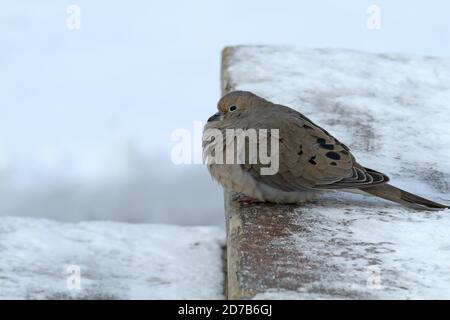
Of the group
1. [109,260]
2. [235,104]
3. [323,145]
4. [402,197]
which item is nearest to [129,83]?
[109,260]

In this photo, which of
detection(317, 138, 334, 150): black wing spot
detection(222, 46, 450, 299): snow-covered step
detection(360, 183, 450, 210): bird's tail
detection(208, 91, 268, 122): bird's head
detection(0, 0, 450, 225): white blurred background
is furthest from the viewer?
detection(0, 0, 450, 225): white blurred background

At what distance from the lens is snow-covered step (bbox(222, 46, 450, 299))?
346cm

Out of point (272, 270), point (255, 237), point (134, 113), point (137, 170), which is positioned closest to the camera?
point (272, 270)

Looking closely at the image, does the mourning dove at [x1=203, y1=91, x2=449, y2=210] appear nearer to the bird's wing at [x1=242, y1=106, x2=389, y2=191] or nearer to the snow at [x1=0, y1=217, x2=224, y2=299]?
the bird's wing at [x1=242, y1=106, x2=389, y2=191]

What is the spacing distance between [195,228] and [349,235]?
194 centimetres

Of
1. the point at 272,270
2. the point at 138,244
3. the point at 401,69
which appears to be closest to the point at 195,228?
the point at 138,244

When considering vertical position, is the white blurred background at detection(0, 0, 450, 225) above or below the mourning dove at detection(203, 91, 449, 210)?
above

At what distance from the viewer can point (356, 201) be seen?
14.4ft

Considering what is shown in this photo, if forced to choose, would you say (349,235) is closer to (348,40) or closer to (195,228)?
(195,228)

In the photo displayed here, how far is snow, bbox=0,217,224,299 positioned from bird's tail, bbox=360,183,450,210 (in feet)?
3.14

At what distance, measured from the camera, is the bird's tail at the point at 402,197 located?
13.7 ft

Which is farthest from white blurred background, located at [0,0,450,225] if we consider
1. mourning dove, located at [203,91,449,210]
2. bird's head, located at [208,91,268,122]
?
mourning dove, located at [203,91,449,210]

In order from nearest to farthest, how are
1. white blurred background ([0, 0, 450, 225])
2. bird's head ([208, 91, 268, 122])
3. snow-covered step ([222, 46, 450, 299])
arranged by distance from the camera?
1. snow-covered step ([222, 46, 450, 299])
2. bird's head ([208, 91, 268, 122])
3. white blurred background ([0, 0, 450, 225])

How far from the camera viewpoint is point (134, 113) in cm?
755
